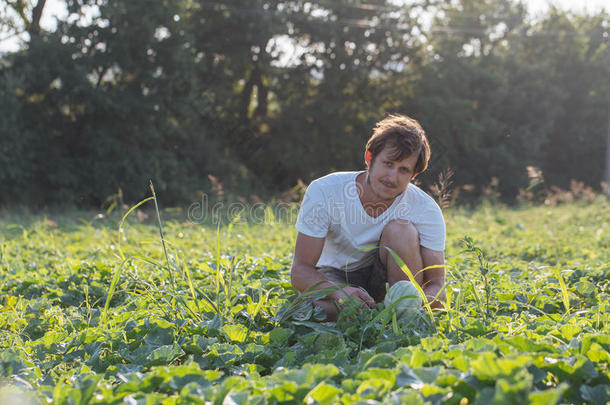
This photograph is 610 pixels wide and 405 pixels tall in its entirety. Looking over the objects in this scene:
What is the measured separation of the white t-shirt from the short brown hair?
7.8 inches

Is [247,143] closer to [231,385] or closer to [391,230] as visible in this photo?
[391,230]

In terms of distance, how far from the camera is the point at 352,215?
285 centimetres

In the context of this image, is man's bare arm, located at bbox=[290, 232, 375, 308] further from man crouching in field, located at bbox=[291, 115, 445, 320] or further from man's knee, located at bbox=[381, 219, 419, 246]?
man's knee, located at bbox=[381, 219, 419, 246]

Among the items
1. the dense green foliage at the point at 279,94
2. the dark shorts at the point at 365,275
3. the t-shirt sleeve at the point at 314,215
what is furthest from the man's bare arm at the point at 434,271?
the dense green foliage at the point at 279,94

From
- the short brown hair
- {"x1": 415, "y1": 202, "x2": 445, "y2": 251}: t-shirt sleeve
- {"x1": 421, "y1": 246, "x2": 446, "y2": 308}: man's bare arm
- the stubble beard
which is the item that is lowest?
{"x1": 421, "y1": 246, "x2": 446, "y2": 308}: man's bare arm

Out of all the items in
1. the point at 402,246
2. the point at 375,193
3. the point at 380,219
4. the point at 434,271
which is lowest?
the point at 434,271

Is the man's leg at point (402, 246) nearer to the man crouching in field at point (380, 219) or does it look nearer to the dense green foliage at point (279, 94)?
the man crouching in field at point (380, 219)

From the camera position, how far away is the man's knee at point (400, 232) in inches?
107

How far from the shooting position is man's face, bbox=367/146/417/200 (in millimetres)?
2670

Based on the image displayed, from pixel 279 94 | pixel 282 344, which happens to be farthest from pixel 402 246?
pixel 279 94

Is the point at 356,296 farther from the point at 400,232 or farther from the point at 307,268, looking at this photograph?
the point at 400,232

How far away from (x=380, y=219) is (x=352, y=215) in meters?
0.15

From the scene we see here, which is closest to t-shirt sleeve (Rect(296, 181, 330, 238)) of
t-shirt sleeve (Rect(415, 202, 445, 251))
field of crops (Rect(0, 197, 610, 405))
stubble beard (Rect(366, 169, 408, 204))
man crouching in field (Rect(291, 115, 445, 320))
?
man crouching in field (Rect(291, 115, 445, 320))

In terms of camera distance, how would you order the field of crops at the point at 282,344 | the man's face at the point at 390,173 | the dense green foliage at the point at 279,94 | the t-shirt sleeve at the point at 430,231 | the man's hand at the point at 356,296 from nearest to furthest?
the field of crops at the point at 282,344, the man's hand at the point at 356,296, the man's face at the point at 390,173, the t-shirt sleeve at the point at 430,231, the dense green foliage at the point at 279,94
